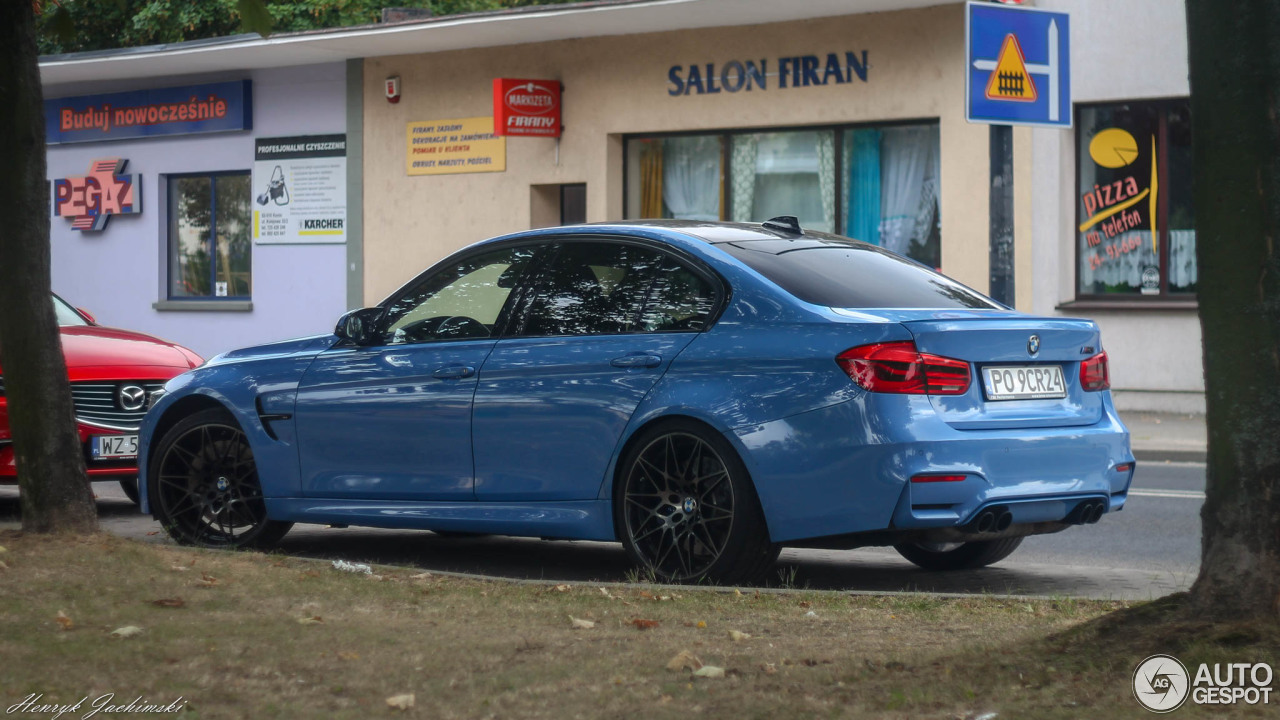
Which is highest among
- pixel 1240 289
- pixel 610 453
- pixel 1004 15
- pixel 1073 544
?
pixel 1004 15

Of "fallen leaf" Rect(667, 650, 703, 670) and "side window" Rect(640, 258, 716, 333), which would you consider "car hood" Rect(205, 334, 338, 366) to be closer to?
"side window" Rect(640, 258, 716, 333)

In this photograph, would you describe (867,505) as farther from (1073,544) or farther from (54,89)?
(54,89)

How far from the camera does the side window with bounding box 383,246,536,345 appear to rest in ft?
25.2

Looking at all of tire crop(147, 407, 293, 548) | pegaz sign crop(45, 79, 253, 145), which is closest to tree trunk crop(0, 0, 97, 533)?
tire crop(147, 407, 293, 548)

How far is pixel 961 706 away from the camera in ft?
14.1

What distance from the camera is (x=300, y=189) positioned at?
2408 centimetres

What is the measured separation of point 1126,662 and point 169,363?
7046mm

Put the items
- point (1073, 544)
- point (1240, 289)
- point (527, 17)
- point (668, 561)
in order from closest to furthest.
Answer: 1. point (1240, 289)
2. point (668, 561)
3. point (1073, 544)
4. point (527, 17)

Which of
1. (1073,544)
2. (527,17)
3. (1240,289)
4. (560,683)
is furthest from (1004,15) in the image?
(527,17)

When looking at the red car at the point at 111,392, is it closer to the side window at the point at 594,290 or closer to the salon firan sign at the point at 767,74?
the side window at the point at 594,290

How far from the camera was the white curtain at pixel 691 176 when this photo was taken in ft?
68.6

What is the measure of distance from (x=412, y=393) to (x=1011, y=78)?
5.72 metres

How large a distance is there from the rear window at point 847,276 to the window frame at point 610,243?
6.4 inches

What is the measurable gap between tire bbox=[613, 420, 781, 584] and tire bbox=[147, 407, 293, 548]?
2.25 metres
